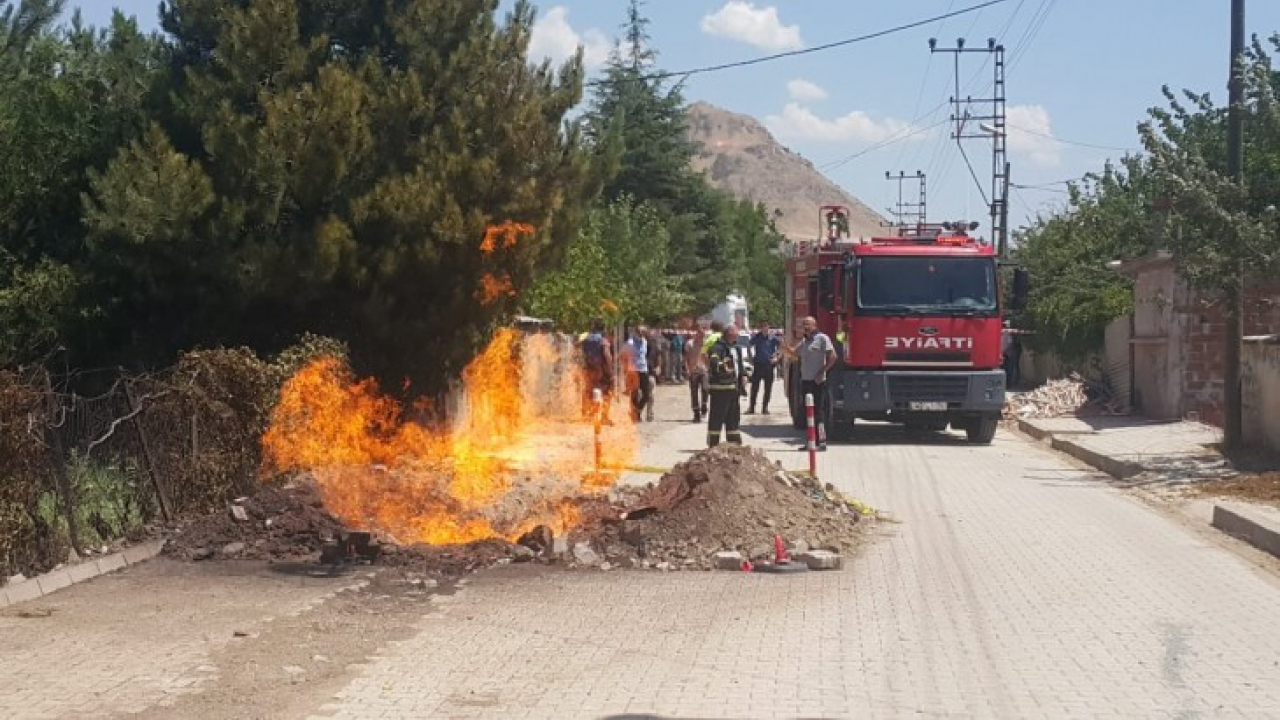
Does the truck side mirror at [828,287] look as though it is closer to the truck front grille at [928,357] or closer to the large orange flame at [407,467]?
the truck front grille at [928,357]

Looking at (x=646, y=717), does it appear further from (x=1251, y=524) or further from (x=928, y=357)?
(x=928, y=357)

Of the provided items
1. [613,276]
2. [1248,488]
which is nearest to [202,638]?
[1248,488]

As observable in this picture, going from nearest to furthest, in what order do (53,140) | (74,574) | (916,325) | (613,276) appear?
(74,574), (53,140), (916,325), (613,276)

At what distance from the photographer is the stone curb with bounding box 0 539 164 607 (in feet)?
32.7

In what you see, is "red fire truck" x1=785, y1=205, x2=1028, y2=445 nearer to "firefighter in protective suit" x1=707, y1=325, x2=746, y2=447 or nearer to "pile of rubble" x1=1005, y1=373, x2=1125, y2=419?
"firefighter in protective suit" x1=707, y1=325, x2=746, y2=447

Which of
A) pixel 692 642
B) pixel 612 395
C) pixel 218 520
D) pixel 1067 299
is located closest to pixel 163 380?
pixel 218 520

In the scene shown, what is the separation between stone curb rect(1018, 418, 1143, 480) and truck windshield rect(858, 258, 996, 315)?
2.65m

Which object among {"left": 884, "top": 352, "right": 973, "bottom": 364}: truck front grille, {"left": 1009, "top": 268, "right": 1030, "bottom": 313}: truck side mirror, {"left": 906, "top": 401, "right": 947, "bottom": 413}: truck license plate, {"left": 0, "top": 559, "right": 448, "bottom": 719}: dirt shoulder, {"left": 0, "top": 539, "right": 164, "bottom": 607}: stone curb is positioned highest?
{"left": 1009, "top": 268, "right": 1030, "bottom": 313}: truck side mirror

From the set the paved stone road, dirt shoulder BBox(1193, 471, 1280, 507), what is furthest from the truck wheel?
the paved stone road

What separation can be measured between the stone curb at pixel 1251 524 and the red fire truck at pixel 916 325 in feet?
27.3

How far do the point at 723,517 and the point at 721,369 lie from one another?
297 inches

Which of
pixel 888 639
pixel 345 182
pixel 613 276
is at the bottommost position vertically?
pixel 888 639

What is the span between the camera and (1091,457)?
73.2 feet

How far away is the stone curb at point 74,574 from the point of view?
32.7 ft
